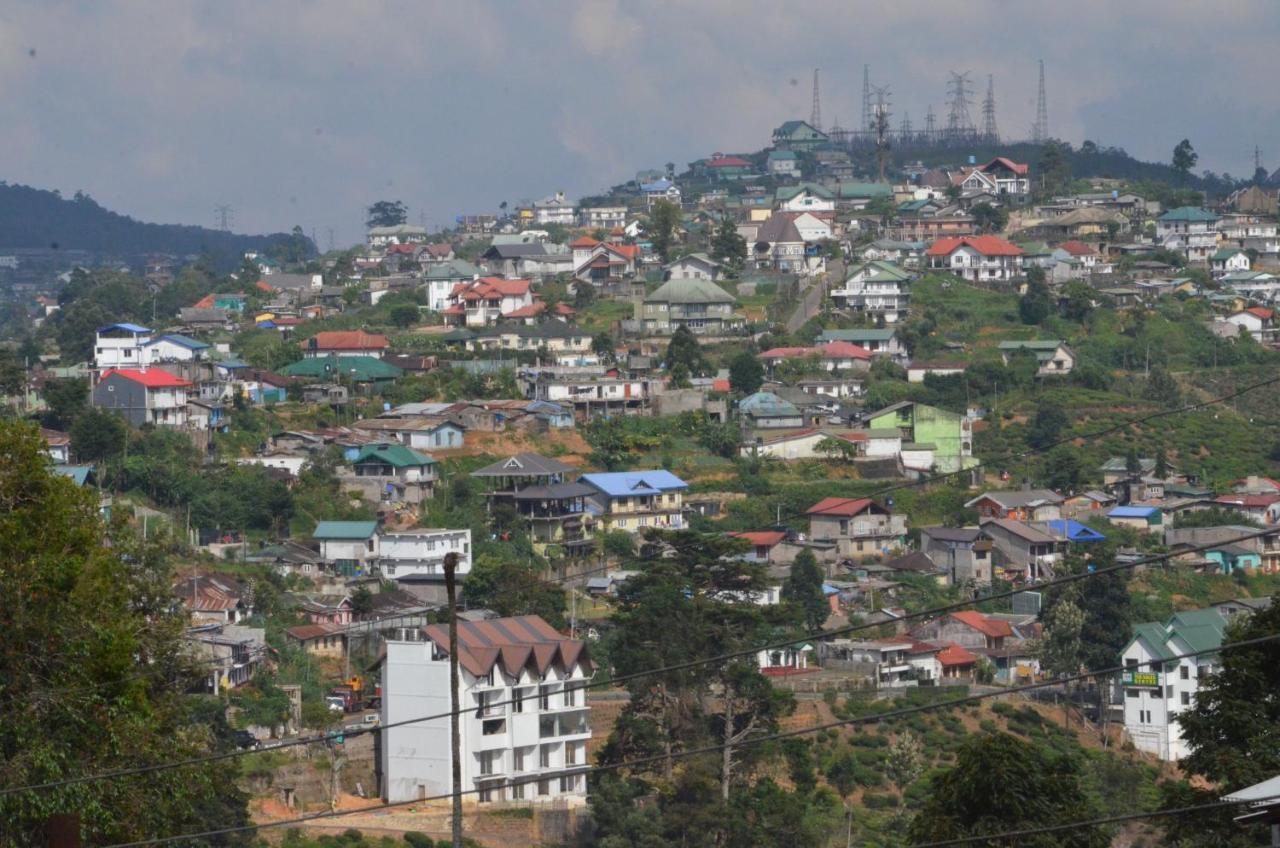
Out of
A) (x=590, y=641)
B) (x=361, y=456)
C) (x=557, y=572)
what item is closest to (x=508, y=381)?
(x=361, y=456)

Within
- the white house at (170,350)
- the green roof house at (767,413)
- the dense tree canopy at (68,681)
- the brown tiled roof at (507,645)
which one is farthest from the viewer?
the white house at (170,350)

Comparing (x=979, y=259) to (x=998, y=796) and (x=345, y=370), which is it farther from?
(x=998, y=796)

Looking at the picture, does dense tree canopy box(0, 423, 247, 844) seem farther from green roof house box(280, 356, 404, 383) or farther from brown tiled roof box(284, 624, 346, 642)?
green roof house box(280, 356, 404, 383)

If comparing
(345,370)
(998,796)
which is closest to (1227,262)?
(345,370)

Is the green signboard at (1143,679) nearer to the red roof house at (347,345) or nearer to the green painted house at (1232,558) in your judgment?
the green painted house at (1232,558)

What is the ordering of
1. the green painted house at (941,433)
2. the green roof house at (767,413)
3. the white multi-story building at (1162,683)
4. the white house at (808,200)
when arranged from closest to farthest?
the white multi-story building at (1162,683), the green painted house at (941,433), the green roof house at (767,413), the white house at (808,200)

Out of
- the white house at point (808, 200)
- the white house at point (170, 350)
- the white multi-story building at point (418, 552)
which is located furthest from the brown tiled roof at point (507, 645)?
the white house at point (808, 200)

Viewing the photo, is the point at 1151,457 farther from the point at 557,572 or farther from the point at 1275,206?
the point at 1275,206
